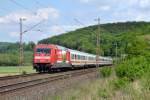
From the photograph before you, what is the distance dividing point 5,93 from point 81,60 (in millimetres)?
46927

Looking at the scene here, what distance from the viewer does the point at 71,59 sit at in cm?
5906

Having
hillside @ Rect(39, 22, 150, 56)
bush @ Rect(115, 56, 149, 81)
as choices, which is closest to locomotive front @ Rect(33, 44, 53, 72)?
bush @ Rect(115, 56, 149, 81)

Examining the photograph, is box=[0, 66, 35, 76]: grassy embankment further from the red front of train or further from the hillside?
the hillside

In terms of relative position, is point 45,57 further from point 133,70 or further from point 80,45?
point 80,45

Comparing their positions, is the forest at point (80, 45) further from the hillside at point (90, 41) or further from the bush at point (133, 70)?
the bush at point (133, 70)

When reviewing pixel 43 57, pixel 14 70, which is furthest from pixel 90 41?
pixel 43 57

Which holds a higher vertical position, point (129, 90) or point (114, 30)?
point (114, 30)

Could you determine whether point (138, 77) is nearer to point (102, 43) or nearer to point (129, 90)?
point (129, 90)

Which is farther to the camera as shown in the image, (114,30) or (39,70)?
(114,30)

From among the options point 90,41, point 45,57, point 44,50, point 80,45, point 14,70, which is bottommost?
point 14,70

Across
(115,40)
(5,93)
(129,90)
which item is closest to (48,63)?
(5,93)

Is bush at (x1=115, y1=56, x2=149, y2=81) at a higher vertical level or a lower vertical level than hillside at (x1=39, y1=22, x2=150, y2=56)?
lower

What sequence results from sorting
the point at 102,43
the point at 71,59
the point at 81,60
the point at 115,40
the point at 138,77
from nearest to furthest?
1. the point at 138,77
2. the point at 71,59
3. the point at 81,60
4. the point at 115,40
5. the point at 102,43

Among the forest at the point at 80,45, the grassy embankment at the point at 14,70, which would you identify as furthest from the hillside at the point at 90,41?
the grassy embankment at the point at 14,70
